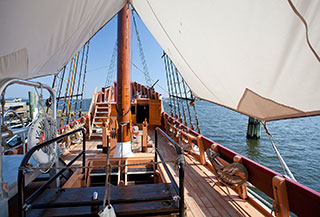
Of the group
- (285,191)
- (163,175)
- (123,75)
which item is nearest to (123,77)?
(123,75)

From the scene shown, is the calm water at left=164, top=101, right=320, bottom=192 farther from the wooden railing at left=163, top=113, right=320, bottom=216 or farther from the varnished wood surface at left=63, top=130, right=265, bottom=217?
the wooden railing at left=163, top=113, right=320, bottom=216

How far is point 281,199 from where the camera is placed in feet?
6.17

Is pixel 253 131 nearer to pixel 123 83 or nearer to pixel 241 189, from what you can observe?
pixel 241 189

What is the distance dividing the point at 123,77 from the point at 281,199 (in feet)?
12.8

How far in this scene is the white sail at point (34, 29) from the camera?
4.53 feet

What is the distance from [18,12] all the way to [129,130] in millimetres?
3527

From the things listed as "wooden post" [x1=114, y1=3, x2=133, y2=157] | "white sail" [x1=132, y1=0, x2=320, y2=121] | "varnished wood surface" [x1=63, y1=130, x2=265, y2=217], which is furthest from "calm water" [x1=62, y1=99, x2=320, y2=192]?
"white sail" [x1=132, y1=0, x2=320, y2=121]

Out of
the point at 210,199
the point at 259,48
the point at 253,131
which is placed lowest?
the point at 253,131

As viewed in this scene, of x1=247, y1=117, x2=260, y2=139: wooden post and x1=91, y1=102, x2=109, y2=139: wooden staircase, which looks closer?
x1=91, y1=102, x2=109, y2=139: wooden staircase

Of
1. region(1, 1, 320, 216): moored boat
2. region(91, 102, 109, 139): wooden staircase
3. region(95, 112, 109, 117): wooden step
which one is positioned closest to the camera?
region(1, 1, 320, 216): moored boat

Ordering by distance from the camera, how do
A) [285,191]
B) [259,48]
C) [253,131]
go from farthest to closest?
[253,131], [285,191], [259,48]

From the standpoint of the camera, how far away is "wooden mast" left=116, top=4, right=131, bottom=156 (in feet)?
14.1

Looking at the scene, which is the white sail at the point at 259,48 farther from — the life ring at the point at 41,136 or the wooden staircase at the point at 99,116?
the wooden staircase at the point at 99,116

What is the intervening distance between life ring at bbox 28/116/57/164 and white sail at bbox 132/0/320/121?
83.5 inches
